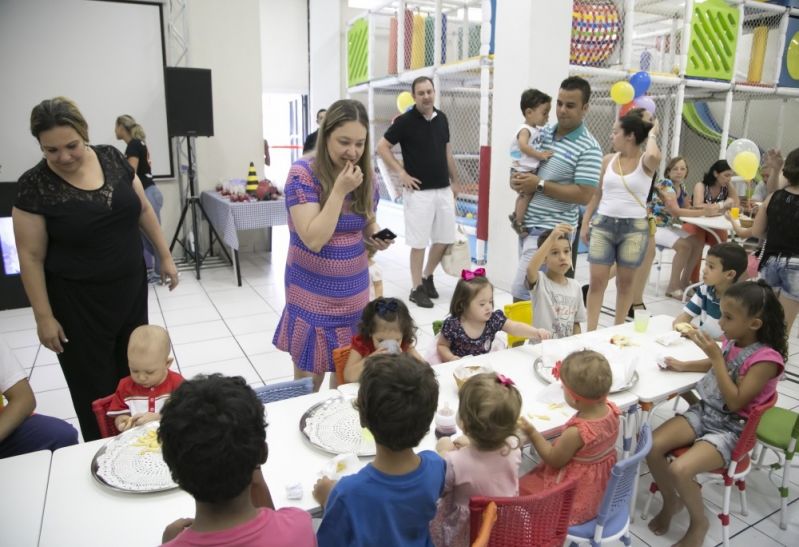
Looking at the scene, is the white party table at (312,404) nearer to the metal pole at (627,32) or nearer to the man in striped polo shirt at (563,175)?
the man in striped polo shirt at (563,175)

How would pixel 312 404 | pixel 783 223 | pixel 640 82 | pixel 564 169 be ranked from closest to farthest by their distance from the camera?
pixel 312 404, pixel 564 169, pixel 783 223, pixel 640 82

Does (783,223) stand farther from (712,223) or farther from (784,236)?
(712,223)

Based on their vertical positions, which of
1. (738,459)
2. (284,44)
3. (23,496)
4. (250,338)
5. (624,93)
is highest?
(284,44)

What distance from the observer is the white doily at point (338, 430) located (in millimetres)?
1611

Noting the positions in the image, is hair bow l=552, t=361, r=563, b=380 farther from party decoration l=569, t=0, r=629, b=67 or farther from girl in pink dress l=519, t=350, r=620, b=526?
party decoration l=569, t=0, r=629, b=67

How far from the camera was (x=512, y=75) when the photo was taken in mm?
5199

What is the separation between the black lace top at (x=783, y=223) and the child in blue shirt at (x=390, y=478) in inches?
119

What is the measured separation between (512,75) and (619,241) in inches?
88.8

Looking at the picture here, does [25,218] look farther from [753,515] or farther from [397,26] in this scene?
[397,26]

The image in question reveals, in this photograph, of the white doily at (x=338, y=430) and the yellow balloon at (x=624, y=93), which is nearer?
the white doily at (x=338, y=430)

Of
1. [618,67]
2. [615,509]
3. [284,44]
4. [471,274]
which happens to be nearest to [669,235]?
[618,67]

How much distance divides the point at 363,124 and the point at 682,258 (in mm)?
4677

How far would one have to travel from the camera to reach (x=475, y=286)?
2480 millimetres

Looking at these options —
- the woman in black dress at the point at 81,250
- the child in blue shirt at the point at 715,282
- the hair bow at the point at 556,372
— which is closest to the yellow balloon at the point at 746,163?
the child in blue shirt at the point at 715,282
